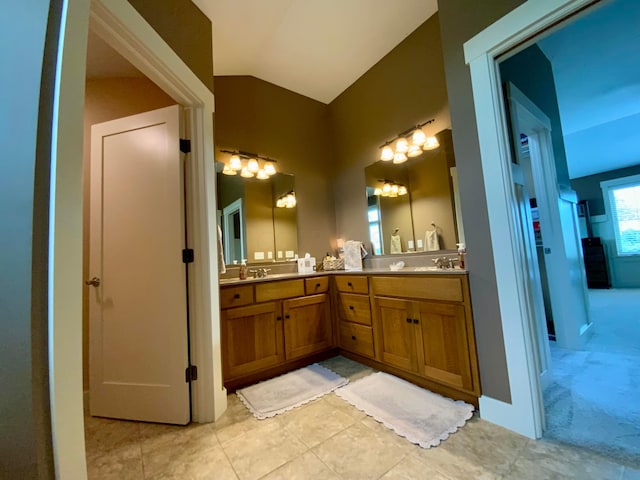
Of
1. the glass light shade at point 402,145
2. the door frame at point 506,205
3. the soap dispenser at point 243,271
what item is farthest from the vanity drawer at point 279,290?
the glass light shade at point 402,145

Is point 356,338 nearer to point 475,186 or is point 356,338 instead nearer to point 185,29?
point 475,186

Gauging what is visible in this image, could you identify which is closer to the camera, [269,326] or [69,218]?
[69,218]

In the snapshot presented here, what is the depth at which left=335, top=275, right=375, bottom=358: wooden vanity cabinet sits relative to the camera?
224cm

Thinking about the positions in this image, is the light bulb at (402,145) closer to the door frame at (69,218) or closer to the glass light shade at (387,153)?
the glass light shade at (387,153)

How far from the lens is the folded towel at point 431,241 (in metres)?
2.34

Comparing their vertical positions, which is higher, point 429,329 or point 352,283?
point 352,283

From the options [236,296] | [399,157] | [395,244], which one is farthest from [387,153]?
[236,296]

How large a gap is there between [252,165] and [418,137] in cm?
172

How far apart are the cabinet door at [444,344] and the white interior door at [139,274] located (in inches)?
63.4

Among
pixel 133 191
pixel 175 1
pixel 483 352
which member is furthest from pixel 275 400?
pixel 175 1

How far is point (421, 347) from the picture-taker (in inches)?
71.8

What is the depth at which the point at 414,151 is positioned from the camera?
8.21ft

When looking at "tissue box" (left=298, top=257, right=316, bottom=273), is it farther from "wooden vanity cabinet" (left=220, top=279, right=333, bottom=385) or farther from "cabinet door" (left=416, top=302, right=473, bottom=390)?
"cabinet door" (left=416, top=302, right=473, bottom=390)

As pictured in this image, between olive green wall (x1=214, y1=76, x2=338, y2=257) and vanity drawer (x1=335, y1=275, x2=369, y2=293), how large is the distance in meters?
0.70
